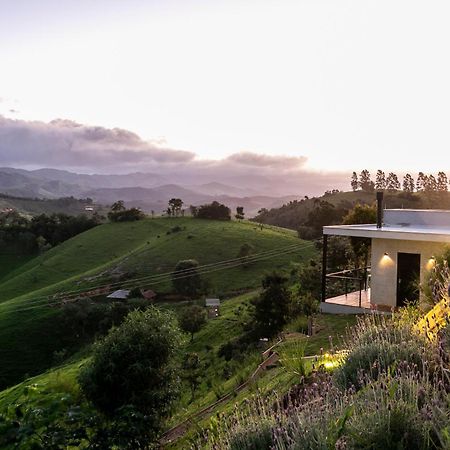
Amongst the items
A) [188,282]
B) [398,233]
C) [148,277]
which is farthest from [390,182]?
[398,233]

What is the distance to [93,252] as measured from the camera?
63.4 meters

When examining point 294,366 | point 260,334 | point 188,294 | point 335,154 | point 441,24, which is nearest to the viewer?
point 294,366

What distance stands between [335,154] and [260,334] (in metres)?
19.0

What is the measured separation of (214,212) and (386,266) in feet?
185

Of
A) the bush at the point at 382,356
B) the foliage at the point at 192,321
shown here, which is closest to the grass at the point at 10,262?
the foliage at the point at 192,321

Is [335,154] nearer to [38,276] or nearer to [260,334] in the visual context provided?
[260,334]

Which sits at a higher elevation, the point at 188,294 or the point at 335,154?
the point at 335,154

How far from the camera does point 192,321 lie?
101 feet

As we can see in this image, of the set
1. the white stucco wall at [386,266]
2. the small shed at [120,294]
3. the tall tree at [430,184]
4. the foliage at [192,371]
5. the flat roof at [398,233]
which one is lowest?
the small shed at [120,294]

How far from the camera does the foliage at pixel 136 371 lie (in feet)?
37.3

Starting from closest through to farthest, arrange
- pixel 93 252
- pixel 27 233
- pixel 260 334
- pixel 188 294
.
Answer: pixel 260 334
pixel 188 294
pixel 93 252
pixel 27 233

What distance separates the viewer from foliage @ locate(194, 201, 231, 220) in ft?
235

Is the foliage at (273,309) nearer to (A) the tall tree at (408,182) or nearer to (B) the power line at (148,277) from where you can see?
(B) the power line at (148,277)

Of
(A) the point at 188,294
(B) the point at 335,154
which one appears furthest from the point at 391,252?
(A) the point at 188,294
